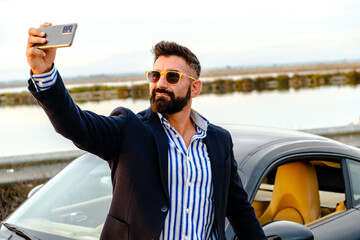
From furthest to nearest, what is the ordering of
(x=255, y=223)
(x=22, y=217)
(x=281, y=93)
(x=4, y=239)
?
1. (x=281, y=93)
2. (x=22, y=217)
3. (x=4, y=239)
4. (x=255, y=223)

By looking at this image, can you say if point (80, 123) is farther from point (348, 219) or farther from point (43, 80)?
point (348, 219)

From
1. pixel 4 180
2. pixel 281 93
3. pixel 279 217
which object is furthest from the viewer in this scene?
pixel 281 93

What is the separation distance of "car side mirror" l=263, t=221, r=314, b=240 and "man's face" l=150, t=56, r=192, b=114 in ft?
2.71

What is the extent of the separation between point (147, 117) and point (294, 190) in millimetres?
1667

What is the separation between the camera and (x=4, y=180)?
5855 mm

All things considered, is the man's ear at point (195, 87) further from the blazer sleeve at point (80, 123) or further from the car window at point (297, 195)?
the car window at point (297, 195)

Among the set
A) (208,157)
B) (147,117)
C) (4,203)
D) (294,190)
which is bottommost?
(4,203)

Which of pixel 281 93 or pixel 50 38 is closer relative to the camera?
pixel 50 38

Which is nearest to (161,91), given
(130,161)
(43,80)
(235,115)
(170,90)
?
(170,90)

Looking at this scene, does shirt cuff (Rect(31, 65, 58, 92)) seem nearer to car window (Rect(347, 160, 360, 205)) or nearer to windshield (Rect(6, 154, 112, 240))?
windshield (Rect(6, 154, 112, 240))

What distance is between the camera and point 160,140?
2324mm

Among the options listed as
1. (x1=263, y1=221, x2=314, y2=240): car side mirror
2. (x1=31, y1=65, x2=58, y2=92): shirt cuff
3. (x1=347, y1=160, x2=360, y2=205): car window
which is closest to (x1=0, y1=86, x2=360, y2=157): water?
(x1=347, y1=160, x2=360, y2=205): car window

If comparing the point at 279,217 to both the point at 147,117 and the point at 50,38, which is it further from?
the point at 50,38

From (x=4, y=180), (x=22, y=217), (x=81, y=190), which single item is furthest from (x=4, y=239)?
(x=4, y=180)
